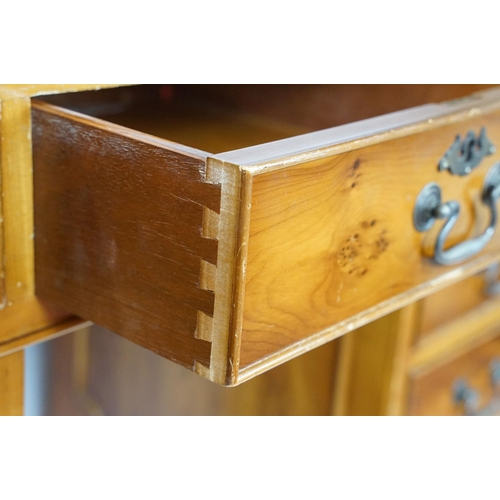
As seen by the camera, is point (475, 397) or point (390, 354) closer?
point (390, 354)

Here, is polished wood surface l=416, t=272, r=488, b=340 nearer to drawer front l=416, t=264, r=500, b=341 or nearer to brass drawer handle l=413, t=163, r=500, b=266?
drawer front l=416, t=264, r=500, b=341

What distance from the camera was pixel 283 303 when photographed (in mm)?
575

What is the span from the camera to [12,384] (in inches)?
28.0

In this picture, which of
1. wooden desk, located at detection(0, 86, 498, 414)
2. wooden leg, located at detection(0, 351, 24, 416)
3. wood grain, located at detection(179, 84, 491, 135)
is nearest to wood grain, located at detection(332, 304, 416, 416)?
wooden desk, located at detection(0, 86, 498, 414)

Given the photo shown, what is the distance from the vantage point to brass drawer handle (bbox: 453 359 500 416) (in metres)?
1.08

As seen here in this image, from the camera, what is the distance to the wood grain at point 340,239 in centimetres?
54

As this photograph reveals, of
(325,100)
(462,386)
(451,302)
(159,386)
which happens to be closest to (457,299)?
(451,302)

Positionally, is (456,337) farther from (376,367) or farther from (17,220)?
(17,220)

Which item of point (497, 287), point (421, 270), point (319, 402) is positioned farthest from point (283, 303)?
point (497, 287)

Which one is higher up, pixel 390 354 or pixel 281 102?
pixel 281 102

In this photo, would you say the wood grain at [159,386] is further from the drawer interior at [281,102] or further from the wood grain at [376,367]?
the drawer interior at [281,102]

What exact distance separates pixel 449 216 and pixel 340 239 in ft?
0.52

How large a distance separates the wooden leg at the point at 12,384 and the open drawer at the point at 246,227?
0.07m

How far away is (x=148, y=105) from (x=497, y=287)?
54cm
